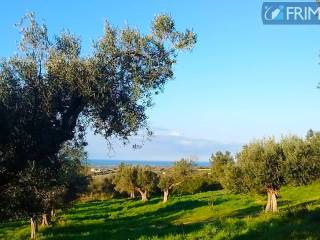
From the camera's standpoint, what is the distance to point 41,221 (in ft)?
183

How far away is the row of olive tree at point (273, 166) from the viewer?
4750 centimetres

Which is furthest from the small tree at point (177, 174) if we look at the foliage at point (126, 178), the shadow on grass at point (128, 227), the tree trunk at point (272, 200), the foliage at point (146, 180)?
the tree trunk at point (272, 200)

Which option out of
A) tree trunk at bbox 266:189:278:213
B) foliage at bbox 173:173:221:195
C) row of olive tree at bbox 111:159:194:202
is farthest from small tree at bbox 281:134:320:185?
foliage at bbox 173:173:221:195

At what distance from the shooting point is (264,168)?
48.1m

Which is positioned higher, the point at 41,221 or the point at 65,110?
the point at 65,110

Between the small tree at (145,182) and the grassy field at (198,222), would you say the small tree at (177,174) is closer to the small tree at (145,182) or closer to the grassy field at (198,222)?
the small tree at (145,182)

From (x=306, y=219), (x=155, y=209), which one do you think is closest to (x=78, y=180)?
(x=155, y=209)

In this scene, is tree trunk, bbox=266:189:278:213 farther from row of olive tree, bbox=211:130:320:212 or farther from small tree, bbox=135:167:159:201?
small tree, bbox=135:167:159:201

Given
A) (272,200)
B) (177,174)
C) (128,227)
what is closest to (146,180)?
(177,174)

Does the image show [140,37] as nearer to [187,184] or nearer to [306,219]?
[306,219]

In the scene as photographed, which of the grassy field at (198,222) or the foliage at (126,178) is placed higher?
the foliage at (126,178)

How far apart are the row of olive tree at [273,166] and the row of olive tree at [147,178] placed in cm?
3542

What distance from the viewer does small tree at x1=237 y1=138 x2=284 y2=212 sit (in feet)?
157

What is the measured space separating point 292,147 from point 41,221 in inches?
1127
